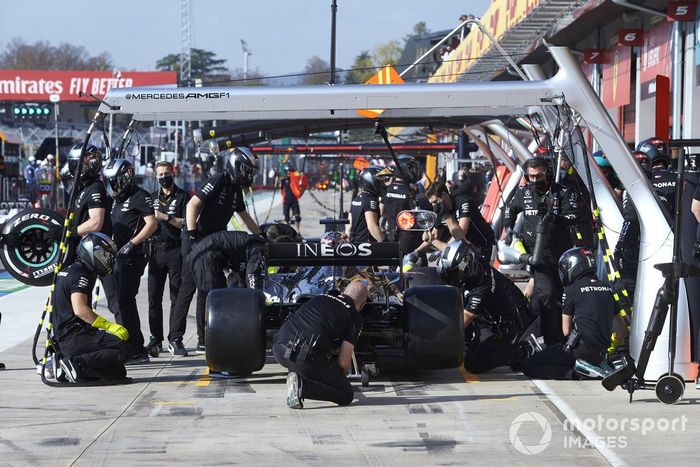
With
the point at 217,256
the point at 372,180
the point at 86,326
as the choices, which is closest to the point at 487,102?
the point at 217,256

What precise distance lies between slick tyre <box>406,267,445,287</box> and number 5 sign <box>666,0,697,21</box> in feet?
25.1

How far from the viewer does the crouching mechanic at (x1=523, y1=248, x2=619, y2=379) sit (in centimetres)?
923

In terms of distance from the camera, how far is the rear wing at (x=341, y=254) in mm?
9195

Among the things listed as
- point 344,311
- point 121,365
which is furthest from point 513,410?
point 121,365

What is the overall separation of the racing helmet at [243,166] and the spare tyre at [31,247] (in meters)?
1.61

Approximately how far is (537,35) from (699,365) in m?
14.4

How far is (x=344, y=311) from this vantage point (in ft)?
26.6

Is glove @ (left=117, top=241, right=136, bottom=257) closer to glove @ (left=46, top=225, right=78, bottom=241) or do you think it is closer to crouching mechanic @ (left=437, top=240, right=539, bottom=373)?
glove @ (left=46, top=225, right=78, bottom=241)

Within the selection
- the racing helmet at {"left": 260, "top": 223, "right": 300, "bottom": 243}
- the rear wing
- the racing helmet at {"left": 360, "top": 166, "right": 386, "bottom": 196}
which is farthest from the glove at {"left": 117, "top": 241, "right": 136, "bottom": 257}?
the racing helmet at {"left": 360, "top": 166, "right": 386, "bottom": 196}

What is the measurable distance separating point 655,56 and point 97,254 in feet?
39.6

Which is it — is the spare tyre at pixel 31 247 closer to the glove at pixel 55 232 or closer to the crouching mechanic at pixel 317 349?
the glove at pixel 55 232

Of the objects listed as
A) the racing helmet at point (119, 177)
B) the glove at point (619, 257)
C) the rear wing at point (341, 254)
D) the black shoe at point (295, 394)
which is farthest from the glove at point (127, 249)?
the glove at point (619, 257)

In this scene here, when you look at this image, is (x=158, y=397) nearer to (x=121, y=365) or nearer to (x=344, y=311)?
(x=121, y=365)

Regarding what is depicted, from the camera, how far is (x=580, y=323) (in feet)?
30.3
